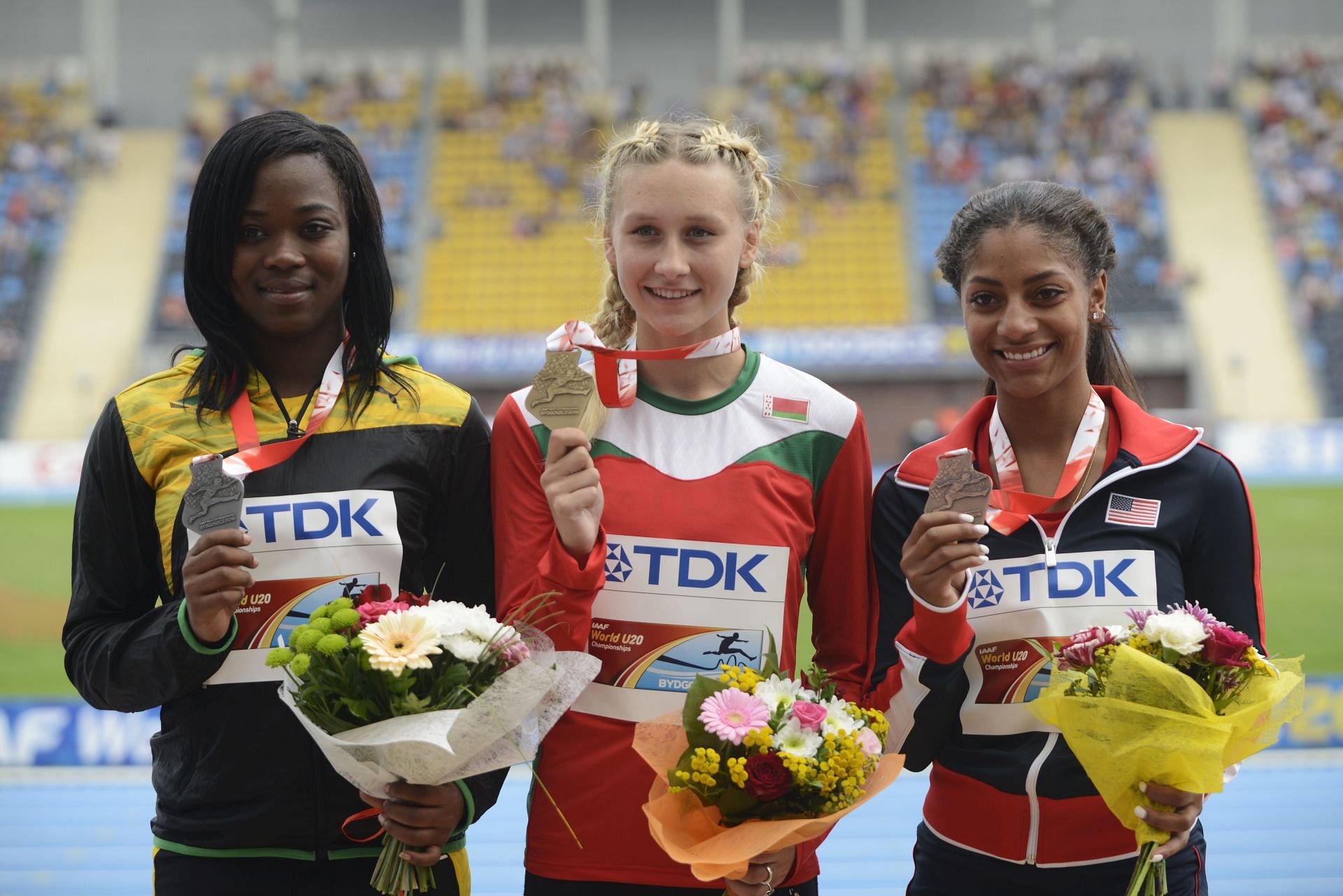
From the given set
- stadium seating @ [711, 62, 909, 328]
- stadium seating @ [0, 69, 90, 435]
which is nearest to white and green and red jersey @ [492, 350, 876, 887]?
stadium seating @ [711, 62, 909, 328]

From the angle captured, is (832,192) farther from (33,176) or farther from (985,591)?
(985,591)

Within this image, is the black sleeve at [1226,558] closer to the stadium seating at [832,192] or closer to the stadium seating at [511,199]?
the stadium seating at [832,192]

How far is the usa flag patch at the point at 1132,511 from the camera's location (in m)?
2.16

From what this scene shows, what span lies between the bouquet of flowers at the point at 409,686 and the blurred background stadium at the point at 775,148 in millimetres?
14093

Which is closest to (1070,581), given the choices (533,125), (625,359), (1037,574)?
(1037,574)

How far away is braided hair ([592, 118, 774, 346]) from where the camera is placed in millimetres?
2246

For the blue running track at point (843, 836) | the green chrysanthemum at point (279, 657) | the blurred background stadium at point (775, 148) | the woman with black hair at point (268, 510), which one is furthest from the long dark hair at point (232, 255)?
the blurred background stadium at point (775, 148)

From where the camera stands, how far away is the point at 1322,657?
8.56 meters

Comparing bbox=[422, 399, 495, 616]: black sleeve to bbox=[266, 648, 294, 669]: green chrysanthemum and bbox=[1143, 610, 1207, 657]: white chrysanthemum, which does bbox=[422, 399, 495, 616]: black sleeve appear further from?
bbox=[1143, 610, 1207, 657]: white chrysanthemum

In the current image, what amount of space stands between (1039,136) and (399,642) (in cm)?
2144

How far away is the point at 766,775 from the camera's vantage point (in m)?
1.83

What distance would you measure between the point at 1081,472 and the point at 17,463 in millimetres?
14624

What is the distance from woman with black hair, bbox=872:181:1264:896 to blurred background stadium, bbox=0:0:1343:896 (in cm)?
1352

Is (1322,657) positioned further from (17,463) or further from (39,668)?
(17,463)
